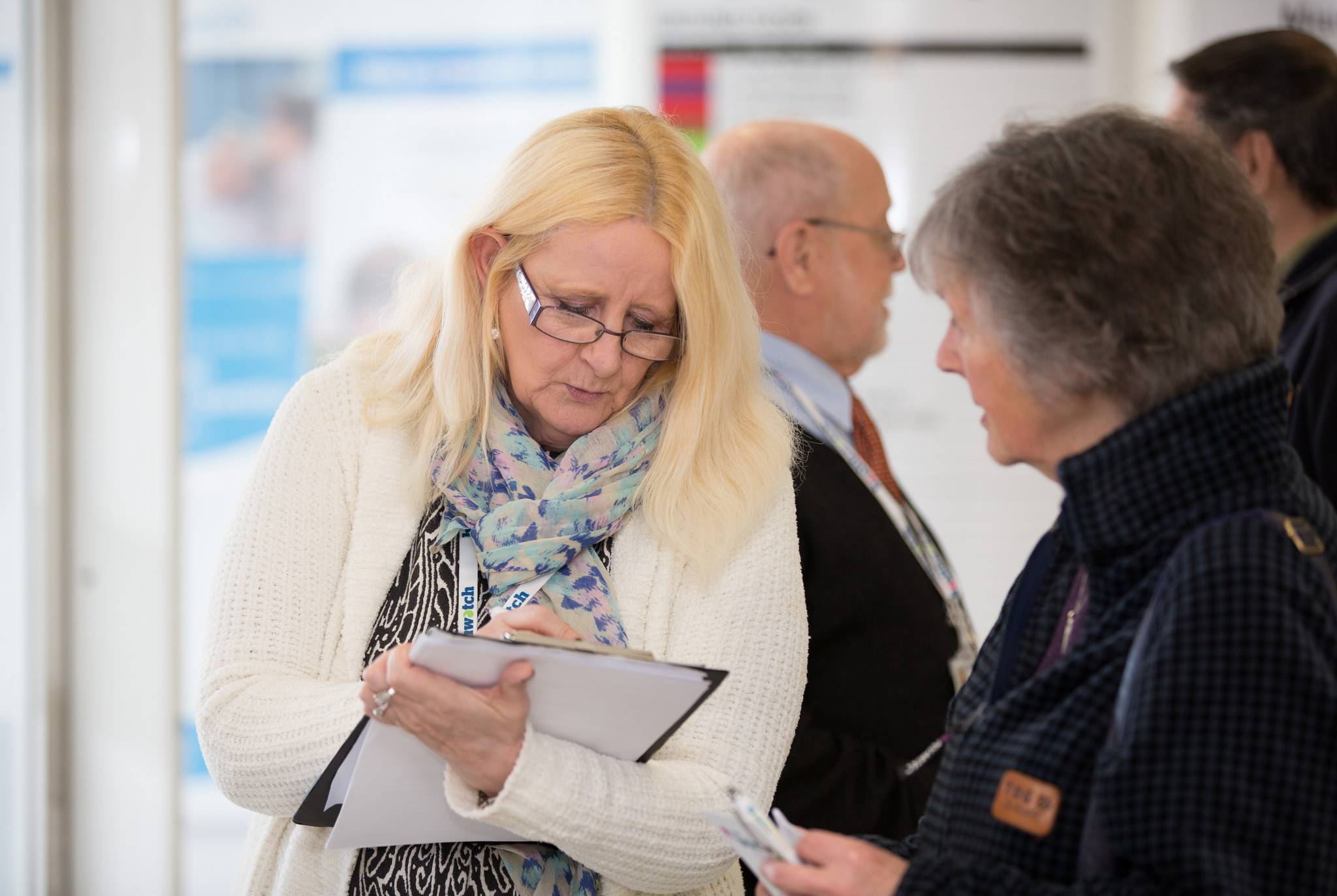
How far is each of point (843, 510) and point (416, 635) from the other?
855mm

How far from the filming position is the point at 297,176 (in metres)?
3.85

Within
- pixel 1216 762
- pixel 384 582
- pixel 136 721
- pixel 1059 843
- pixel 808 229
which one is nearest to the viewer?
pixel 1216 762

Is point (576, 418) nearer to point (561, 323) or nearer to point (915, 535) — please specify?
point (561, 323)

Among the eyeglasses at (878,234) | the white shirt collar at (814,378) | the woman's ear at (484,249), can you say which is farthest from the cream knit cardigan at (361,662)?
the eyeglasses at (878,234)

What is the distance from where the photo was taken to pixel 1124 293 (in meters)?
1.12

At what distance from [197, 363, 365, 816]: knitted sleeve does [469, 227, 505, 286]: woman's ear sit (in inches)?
12.0

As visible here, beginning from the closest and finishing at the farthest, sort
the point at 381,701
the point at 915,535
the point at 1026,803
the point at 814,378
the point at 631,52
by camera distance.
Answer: the point at 1026,803
the point at 381,701
the point at 915,535
the point at 814,378
the point at 631,52

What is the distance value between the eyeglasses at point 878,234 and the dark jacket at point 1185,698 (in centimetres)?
141

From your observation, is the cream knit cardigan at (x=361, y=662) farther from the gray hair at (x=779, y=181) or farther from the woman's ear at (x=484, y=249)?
the gray hair at (x=779, y=181)

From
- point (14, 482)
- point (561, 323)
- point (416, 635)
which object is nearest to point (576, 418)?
point (561, 323)

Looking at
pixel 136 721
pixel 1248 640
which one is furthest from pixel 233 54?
pixel 1248 640

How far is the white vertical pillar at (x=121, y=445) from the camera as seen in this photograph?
11.9 feet

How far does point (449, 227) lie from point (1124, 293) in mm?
1133

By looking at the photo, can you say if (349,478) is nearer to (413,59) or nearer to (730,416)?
(730,416)
